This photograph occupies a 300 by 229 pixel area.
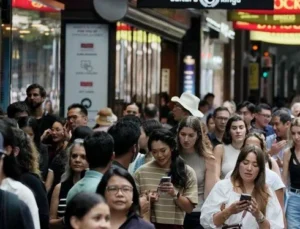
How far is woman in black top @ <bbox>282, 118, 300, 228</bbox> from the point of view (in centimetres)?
1394

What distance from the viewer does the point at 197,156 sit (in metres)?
12.4

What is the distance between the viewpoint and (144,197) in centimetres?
984

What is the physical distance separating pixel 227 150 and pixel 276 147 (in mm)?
1542

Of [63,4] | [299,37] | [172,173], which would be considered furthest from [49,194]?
[299,37]

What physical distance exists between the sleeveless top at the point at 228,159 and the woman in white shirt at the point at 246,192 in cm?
231

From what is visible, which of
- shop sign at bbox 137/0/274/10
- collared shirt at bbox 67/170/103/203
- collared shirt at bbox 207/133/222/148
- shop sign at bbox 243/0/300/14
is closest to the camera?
collared shirt at bbox 67/170/103/203

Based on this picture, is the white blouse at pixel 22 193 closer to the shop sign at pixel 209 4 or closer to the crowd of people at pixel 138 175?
the crowd of people at pixel 138 175

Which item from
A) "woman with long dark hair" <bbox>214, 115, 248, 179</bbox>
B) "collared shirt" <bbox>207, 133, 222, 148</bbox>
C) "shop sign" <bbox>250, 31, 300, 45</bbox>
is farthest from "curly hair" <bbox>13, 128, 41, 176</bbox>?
"shop sign" <bbox>250, 31, 300, 45</bbox>

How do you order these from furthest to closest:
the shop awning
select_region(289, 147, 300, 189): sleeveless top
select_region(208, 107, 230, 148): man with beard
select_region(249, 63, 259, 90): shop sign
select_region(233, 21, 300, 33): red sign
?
1. select_region(249, 63, 259, 90): shop sign
2. select_region(233, 21, 300, 33): red sign
3. the shop awning
4. select_region(208, 107, 230, 148): man with beard
5. select_region(289, 147, 300, 189): sleeveless top

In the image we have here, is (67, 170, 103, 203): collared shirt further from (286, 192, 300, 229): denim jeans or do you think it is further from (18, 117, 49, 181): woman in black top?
(286, 192, 300, 229): denim jeans

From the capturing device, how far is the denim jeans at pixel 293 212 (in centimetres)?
1389

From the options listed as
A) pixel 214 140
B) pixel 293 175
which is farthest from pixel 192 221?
pixel 214 140

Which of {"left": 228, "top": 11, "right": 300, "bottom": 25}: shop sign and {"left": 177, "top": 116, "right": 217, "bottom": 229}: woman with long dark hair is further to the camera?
{"left": 228, "top": 11, "right": 300, "bottom": 25}: shop sign

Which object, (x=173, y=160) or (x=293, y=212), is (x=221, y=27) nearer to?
(x=293, y=212)
